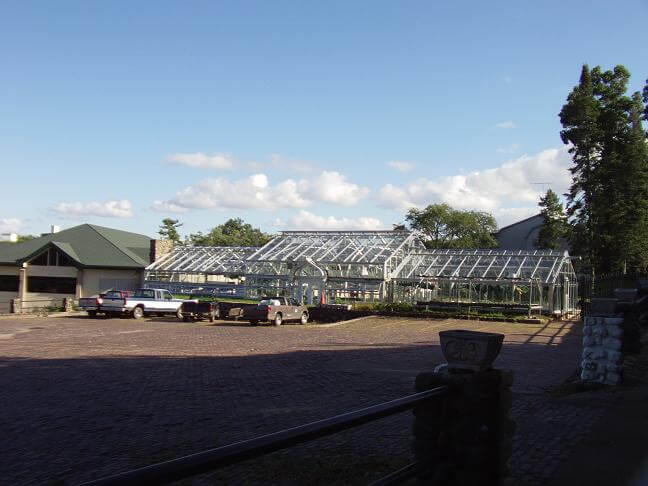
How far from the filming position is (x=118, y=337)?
23.6 m

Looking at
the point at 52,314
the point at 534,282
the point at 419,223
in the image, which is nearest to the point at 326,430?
the point at 534,282

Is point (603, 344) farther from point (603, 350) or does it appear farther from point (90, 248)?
point (90, 248)

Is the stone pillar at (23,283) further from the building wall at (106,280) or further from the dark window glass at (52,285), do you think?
the building wall at (106,280)

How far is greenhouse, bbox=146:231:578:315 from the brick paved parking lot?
46.0 feet

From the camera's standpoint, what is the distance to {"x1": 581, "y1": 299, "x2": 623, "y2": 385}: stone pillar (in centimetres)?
1125

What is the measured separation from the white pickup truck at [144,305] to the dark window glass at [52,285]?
11594 millimetres

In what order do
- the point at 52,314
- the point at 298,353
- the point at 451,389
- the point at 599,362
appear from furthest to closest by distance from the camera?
the point at 52,314 → the point at 298,353 → the point at 599,362 → the point at 451,389

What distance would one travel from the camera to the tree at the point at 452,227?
80750 millimetres

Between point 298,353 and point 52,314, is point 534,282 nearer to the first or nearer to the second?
point 298,353

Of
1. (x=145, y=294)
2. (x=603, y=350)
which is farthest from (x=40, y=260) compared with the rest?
(x=603, y=350)

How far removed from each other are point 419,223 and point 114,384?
74.3m

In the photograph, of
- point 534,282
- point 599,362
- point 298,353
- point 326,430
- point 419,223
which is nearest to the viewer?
point 326,430

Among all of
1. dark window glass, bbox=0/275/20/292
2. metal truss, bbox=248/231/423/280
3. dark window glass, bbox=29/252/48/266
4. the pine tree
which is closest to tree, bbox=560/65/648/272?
the pine tree

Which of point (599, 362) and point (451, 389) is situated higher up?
point (451, 389)
